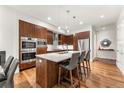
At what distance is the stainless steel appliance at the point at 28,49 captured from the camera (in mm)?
3945

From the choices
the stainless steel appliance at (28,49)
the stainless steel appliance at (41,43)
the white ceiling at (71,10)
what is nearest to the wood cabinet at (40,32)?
the stainless steel appliance at (41,43)

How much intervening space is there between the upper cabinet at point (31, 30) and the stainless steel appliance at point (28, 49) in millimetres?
220

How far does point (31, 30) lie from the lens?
4371 mm

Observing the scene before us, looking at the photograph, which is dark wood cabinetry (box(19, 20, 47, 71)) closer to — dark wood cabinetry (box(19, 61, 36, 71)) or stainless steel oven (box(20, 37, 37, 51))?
dark wood cabinetry (box(19, 61, 36, 71))

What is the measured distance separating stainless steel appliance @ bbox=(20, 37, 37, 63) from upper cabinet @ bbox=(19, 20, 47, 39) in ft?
0.72

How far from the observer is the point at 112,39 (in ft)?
23.2

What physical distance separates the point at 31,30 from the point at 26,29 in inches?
11.2

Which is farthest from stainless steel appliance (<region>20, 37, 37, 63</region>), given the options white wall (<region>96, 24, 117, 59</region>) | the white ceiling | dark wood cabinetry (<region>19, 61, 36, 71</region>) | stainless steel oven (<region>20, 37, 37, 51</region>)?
white wall (<region>96, 24, 117, 59</region>)

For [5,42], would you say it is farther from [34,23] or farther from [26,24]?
[34,23]

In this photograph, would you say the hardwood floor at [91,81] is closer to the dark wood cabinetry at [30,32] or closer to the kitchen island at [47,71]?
the kitchen island at [47,71]

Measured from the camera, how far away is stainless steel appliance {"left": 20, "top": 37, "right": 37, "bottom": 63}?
3.95m

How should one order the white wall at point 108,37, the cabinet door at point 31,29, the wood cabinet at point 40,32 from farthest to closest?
the white wall at point 108,37, the wood cabinet at point 40,32, the cabinet door at point 31,29

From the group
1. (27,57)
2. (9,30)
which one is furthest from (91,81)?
(9,30)

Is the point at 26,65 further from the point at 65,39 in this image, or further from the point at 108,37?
the point at 108,37
